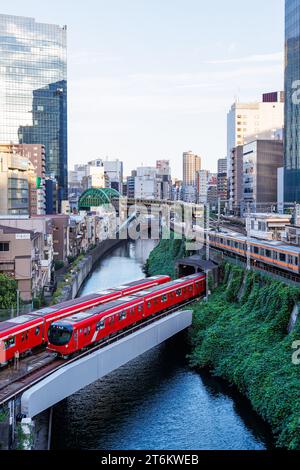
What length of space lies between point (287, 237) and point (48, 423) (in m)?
30.0

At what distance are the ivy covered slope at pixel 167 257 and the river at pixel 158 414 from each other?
2286cm

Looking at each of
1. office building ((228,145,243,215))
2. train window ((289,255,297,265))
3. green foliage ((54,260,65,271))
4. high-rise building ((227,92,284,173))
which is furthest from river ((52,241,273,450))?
high-rise building ((227,92,284,173))

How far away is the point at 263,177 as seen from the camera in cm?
7762

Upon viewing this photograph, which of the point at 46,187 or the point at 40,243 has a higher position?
the point at 46,187

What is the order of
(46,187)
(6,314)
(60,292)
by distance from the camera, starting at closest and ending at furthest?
(6,314)
(60,292)
(46,187)

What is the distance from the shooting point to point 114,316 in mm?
24641

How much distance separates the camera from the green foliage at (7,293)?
92.2 feet

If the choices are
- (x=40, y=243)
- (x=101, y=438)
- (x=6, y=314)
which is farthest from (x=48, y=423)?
(x=40, y=243)

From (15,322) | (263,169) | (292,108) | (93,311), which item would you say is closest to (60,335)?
(15,322)

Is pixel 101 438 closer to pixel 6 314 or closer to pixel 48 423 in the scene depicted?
pixel 48 423

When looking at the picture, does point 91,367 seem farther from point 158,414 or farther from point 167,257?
point 167,257

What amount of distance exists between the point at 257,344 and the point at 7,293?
42.8 ft

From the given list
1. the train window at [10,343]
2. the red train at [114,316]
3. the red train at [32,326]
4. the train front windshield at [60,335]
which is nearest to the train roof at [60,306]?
the red train at [32,326]

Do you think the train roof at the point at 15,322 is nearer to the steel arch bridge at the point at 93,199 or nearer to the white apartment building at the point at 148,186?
the steel arch bridge at the point at 93,199
